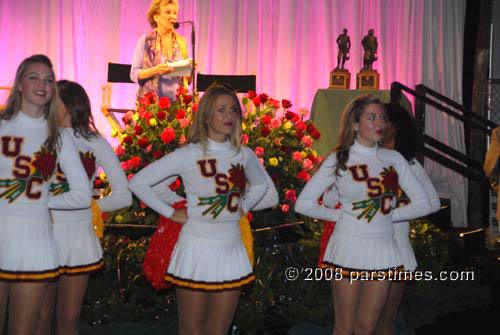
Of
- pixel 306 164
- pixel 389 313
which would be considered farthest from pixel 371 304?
pixel 306 164

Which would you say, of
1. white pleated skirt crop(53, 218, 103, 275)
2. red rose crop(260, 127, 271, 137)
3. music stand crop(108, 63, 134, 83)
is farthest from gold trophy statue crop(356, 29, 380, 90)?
white pleated skirt crop(53, 218, 103, 275)

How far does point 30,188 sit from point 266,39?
8.84 m

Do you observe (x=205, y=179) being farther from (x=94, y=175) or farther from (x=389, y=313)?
(x=389, y=313)

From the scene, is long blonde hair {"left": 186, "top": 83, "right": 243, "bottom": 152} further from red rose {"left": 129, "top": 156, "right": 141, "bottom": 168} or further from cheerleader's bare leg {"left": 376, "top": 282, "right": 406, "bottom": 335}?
red rose {"left": 129, "top": 156, "right": 141, "bottom": 168}

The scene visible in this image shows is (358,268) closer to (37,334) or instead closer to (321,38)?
(37,334)

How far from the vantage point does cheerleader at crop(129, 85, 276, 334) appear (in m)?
3.29

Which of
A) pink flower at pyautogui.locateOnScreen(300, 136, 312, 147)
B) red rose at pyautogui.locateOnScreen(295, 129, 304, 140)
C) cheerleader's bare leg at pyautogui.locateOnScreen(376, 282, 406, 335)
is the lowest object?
cheerleader's bare leg at pyautogui.locateOnScreen(376, 282, 406, 335)

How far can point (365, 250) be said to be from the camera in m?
3.51

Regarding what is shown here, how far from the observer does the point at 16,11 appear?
10914 mm

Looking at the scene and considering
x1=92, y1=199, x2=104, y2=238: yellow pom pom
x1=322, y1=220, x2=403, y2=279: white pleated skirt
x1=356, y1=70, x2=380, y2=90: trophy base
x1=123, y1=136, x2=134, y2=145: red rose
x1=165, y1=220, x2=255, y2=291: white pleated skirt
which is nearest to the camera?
x1=165, y1=220, x2=255, y2=291: white pleated skirt

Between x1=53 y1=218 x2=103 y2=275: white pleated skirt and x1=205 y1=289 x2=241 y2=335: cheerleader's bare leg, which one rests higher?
x1=53 y1=218 x2=103 y2=275: white pleated skirt

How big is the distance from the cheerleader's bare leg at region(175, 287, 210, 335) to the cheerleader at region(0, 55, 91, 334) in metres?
0.66

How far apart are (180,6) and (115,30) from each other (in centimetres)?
120

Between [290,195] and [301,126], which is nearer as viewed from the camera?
[290,195]
